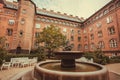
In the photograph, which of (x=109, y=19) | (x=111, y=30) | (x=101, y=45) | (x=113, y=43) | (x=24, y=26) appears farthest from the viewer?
(x=101, y=45)

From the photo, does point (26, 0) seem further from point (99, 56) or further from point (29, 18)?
point (99, 56)

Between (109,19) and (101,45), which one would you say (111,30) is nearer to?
(109,19)

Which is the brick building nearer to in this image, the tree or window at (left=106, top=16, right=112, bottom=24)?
window at (left=106, top=16, right=112, bottom=24)

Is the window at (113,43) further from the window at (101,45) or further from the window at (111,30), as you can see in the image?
the window at (101,45)

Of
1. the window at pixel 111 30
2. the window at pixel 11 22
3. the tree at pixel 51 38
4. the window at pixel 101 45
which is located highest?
the window at pixel 11 22

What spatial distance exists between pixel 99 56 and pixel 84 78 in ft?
39.9

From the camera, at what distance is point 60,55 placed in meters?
5.95

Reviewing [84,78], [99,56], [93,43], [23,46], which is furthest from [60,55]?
[93,43]

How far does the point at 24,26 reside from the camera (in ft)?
76.1

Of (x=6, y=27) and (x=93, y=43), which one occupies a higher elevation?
(x=6, y=27)

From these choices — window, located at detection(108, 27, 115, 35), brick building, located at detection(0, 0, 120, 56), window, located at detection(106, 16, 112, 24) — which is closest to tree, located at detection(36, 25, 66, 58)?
brick building, located at detection(0, 0, 120, 56)

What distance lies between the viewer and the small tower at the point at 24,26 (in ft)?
71.9

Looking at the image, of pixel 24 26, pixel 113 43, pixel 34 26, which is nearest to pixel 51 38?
pixel 24 26

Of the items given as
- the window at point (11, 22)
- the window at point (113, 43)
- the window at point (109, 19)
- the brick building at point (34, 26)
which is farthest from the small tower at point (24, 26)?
the window at point (109, 19)
